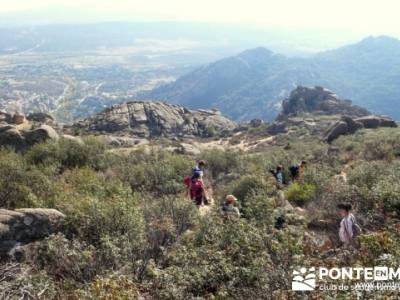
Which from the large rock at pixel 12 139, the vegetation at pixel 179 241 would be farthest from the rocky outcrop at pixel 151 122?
the vegetation at pixel 179 241

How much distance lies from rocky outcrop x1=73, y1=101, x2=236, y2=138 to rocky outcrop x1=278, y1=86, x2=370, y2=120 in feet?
70.1

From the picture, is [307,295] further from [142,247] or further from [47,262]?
[47,262]

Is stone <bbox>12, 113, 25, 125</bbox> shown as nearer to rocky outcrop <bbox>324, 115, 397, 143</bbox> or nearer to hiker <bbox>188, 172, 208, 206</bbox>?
rocky outcrop <bbox>324, 115, 397, 143</bbox>

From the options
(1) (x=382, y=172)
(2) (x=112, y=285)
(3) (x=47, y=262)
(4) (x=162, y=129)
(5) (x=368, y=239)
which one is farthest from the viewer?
(4) (x=162, y=129)

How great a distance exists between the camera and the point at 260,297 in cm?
744

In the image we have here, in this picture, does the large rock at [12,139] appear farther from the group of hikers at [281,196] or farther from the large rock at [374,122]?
the large rock at [374,122]

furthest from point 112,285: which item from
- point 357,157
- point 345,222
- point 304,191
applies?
point 357,157

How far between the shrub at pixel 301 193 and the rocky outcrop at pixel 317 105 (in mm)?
71369

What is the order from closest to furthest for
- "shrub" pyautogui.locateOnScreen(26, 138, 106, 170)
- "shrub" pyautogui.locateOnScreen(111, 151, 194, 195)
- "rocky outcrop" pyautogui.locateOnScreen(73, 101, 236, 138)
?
"shrub" pyautogui.locateOnScreen(111, 151, 194, 195) → "shrub" pyautogui.locateOnScreen(26, 138, 106, 170) → "rocky outcrop" pyautogui.locateOnScreen(73, 101, 236, 138)

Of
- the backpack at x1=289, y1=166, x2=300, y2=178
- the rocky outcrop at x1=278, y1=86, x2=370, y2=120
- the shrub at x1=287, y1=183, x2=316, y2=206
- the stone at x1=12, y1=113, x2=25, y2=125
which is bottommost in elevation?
the rocky outcrop at x1=278, y1=86, x2=370, y2=120

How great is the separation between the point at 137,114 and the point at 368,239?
61.7 m

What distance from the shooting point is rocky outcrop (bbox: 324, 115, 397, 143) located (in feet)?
154

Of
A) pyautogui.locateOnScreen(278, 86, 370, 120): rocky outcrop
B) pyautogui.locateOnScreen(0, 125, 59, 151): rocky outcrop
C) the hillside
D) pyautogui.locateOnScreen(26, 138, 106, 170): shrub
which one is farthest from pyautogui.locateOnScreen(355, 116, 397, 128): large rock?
pyautogui.locateOnScreen(278, 86, 370, 120): rocky outcrop

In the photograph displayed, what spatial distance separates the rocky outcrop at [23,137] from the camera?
101 ft
